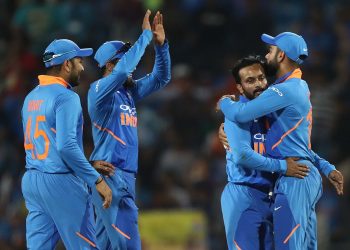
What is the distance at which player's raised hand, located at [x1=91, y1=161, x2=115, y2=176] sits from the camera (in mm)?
7094

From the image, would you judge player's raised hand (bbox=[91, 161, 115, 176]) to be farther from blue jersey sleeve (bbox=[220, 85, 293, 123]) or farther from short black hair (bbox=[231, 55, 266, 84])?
short black hair (bbox=[231, 55, 266, 84])

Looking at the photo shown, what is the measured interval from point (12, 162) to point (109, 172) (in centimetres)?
544

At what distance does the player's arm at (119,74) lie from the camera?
703cm

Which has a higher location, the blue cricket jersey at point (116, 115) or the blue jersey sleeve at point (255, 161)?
the blue cricket jersey at point (116, 115)

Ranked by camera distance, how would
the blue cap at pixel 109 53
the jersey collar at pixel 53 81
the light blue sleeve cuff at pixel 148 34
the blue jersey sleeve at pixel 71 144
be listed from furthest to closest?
the blue cap at pixel 109 53
the light blue sleeve cuff at pixel 148 34
the jersey collar at pixel 53 81
the blue jersey sleeve at pixel 71 144

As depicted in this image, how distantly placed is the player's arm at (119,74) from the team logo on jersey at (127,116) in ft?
0.65

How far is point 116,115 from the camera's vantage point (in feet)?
23.8

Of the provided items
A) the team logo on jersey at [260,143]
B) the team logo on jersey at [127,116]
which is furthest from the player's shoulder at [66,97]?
the team logo on jersey at [260,143]

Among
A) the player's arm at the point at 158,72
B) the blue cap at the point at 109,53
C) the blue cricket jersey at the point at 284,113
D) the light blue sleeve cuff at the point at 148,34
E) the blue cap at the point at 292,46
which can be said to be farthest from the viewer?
the player's arm at the point at 158,72

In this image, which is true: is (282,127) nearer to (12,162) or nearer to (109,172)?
(109,172)

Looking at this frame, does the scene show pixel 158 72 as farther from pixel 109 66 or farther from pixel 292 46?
pixel 292 46

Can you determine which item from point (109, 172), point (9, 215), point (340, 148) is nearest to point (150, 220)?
point (9, 215)

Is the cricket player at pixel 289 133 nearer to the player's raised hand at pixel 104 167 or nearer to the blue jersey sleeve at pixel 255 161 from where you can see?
the blue jersey sleeve at pixel 255 161

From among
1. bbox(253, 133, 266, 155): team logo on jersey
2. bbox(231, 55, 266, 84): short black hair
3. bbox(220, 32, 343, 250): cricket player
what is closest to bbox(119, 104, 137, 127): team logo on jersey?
bbox(220, 32, 343, 250): cricket player
